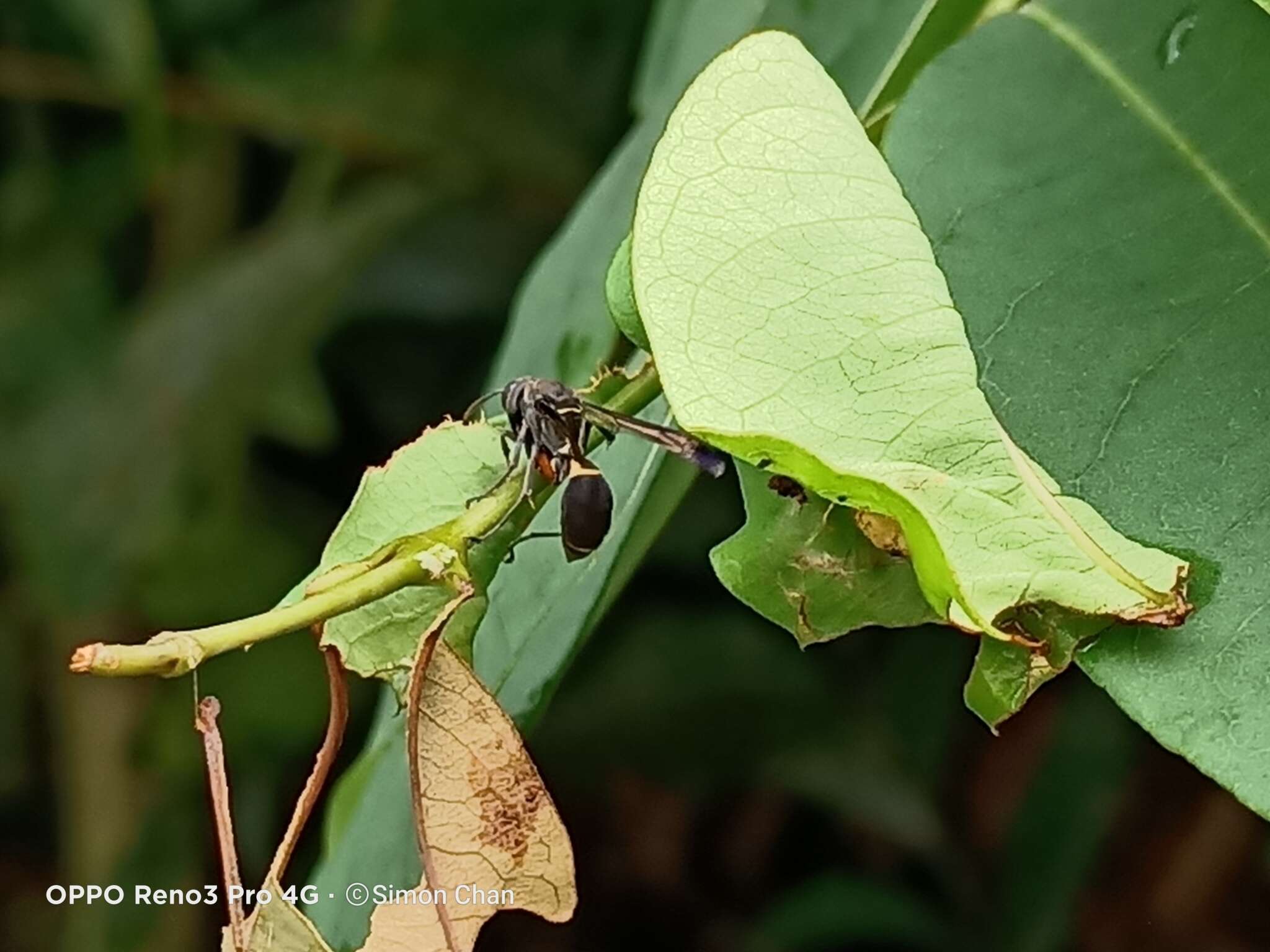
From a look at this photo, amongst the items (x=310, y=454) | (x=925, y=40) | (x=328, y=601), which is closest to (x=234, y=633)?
(x=328, y=601)

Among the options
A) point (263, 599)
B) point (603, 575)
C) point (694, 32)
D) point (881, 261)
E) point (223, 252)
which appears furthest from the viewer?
point (223, 252)

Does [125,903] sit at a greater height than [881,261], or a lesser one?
lesser

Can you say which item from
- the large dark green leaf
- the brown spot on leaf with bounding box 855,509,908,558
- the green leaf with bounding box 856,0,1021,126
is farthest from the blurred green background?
the brown spot on leaf with bounding box 855,509,908,558

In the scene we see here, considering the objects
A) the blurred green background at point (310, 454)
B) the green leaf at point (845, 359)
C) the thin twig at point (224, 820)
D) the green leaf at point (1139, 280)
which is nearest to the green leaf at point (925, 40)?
the green leaf at point (1139, 280)

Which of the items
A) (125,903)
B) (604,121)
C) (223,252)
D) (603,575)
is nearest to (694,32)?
(603,575)

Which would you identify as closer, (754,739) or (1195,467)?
(1195,467)

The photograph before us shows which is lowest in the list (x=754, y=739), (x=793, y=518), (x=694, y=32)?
(x=754, y=739)

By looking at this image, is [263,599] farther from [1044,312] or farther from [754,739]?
[1044,312]
